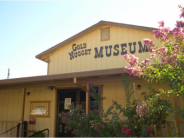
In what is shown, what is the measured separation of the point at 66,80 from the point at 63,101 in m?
2.03

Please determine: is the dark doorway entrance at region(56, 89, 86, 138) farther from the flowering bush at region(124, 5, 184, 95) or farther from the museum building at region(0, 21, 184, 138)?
the flowering bush at region(124, 5, 184, 95)

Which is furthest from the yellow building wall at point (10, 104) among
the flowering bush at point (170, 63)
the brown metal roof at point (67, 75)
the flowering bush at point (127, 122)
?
the flowering bush at point (170, 63)

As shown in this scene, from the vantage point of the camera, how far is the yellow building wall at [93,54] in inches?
360

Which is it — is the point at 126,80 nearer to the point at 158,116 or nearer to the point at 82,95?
the point at 158,116

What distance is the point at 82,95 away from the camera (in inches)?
362

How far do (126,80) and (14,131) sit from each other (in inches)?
250

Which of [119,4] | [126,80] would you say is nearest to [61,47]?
[119,4]

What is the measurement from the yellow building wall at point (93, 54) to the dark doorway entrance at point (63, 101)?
1175 mm

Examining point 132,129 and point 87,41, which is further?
point 87,41

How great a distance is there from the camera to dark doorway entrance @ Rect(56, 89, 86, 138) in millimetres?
9195

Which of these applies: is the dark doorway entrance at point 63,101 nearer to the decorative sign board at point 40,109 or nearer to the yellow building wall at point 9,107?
the decorative sign board at point 40,109

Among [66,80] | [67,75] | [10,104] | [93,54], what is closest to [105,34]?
[93,54]

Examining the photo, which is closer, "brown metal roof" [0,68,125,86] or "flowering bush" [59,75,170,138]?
"flowering bush" [59,75,170,138]

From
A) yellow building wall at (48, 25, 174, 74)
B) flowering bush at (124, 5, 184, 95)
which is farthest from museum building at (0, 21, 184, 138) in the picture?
flowering bush at (124, 5, 184, 95)
